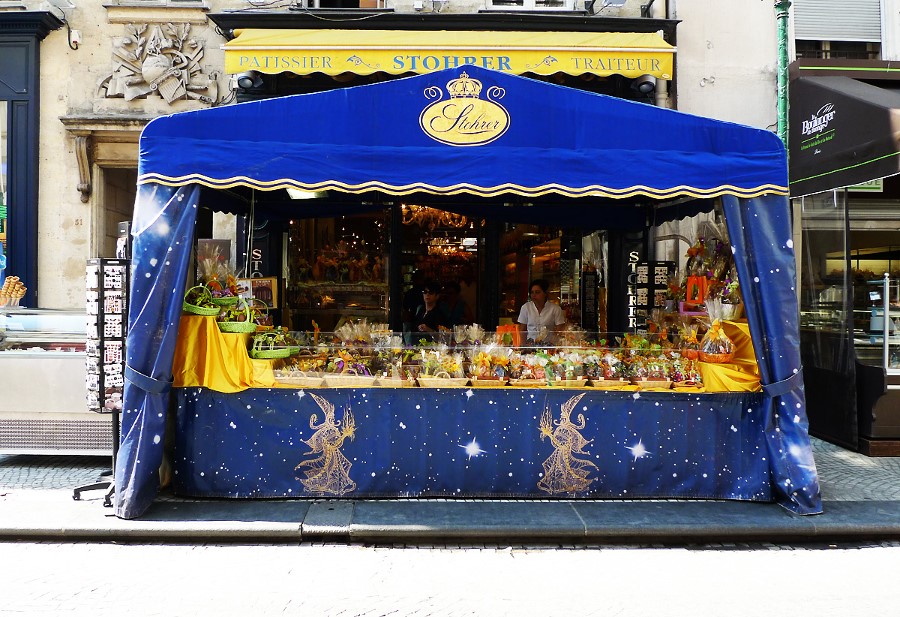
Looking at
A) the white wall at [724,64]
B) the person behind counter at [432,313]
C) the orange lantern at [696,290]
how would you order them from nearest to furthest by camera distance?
the orange lantern at [696,290] < the person behind counter at [432,313] < the white wall at [724,64]

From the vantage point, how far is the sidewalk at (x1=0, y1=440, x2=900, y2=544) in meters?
5.29

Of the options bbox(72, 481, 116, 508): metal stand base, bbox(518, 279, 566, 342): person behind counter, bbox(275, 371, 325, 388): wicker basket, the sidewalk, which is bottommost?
the sidewalk

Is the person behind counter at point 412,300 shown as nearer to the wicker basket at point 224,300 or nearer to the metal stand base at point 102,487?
the wicker basket at point 224,300

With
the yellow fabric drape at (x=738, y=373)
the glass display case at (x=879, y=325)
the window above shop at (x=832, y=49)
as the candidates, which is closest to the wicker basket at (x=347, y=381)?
the yellow fabric drape at (x=738, y=373)

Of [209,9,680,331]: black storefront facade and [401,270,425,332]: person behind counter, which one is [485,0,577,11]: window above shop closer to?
[209,9,680,331]: black storefront facade

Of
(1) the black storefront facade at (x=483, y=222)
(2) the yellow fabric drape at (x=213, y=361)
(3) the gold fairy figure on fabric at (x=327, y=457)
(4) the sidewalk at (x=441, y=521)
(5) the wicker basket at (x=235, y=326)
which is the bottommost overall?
(4) the sidewalk at (x=441, y=521)

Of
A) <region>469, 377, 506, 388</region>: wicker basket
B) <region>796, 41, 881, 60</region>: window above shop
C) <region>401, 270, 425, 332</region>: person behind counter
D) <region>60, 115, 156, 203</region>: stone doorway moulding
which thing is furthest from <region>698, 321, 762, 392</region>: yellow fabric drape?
<region>60, 115, 156, 203</region>: stone doorway moulding

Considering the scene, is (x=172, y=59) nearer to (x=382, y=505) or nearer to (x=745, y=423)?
(x=382, y=505)

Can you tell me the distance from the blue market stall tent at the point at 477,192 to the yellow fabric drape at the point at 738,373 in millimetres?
108

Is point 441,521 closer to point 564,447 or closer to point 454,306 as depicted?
point 564,447

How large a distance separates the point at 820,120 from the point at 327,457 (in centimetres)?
694

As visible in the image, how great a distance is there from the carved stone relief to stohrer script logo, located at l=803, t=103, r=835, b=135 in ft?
26.1

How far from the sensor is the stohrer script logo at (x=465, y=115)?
5812 mm

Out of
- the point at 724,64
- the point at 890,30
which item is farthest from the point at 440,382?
the point at 890,30
